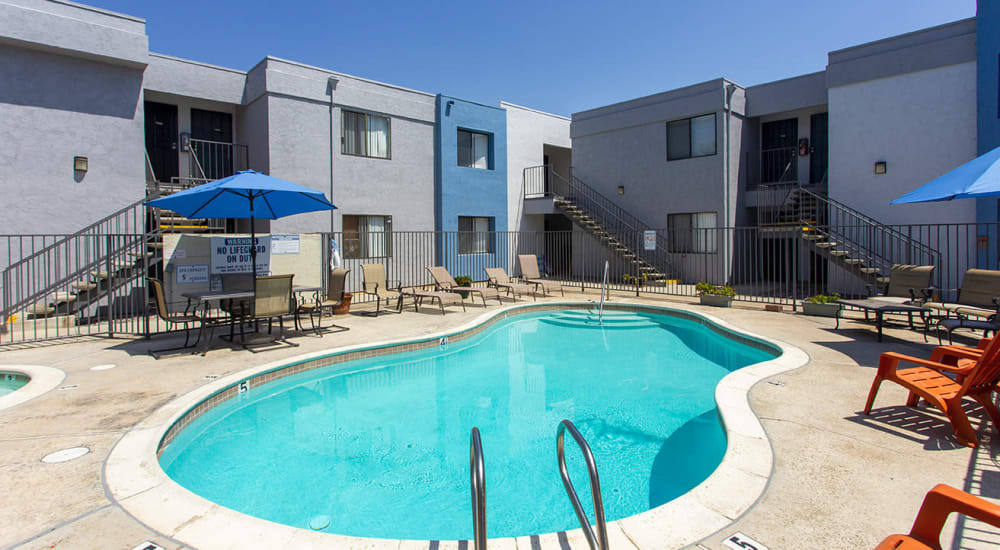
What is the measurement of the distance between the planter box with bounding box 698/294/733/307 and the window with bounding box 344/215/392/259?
8.84m

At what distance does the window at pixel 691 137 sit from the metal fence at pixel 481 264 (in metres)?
2.69

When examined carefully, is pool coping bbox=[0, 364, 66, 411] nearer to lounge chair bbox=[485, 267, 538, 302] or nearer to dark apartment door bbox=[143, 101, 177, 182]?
lounge chair bbox=[485, 267, 538, 302]

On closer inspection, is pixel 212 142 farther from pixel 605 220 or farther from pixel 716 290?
pixel 716 290

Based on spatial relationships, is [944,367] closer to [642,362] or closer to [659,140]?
[642,362]

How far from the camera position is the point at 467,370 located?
770cm

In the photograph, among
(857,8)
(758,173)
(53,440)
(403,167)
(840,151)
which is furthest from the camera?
(758,173)

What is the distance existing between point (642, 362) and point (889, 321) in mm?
4820

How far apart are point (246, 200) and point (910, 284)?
39.7ft

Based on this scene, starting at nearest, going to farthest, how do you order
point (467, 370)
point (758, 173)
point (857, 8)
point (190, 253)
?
point (467, 370) → point (190, 253) → point (857, 8) → point (758, 173)

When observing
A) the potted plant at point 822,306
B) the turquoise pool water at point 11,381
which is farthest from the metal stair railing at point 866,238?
the turquoise pool water at point 11,381

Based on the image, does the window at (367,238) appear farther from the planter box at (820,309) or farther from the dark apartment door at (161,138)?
the planter box at (820,309)

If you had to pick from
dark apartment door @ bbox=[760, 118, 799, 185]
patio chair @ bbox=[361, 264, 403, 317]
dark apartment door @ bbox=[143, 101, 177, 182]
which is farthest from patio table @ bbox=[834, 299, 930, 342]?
dark apartment door @ bbox=[143, 101, 177, 182]

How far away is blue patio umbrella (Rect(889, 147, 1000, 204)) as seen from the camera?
4.89 meters

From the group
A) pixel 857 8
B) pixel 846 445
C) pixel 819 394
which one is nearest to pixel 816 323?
pixel 819 394
